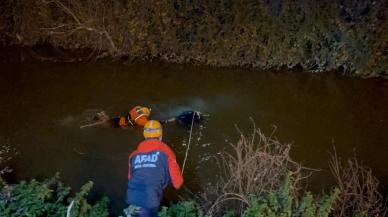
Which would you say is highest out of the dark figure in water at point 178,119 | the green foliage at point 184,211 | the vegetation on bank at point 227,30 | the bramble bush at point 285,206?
the vegetation on bank at point 227,30

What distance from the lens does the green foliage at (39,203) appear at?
190 inches

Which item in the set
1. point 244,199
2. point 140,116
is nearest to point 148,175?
point 244,199

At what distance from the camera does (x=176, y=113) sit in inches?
299

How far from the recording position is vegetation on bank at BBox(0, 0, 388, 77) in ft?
27.7

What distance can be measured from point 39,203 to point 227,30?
523 cm

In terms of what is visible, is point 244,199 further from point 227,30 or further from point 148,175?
point 227,30

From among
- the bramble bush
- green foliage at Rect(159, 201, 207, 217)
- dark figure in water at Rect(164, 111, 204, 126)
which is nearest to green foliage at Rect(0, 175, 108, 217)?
green foliage at Rect(159, 201, 207, 217)

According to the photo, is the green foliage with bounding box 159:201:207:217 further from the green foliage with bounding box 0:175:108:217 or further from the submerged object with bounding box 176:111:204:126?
the submerged object with bounding box 176:111:204:126

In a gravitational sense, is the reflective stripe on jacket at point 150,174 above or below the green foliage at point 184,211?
above

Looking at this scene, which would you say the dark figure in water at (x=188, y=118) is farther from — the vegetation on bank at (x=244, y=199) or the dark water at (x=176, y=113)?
the vegetation on bank at (x=244, y=199)

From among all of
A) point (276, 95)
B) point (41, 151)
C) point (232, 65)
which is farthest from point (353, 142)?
point (41, 151)

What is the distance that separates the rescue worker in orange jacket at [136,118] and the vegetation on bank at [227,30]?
2.64 metres

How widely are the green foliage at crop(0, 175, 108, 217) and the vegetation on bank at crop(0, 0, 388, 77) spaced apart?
459 cm

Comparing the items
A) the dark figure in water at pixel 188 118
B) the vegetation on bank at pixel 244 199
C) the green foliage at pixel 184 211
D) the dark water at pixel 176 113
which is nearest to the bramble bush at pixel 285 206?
the vegetation on bank at pixel 244 199
